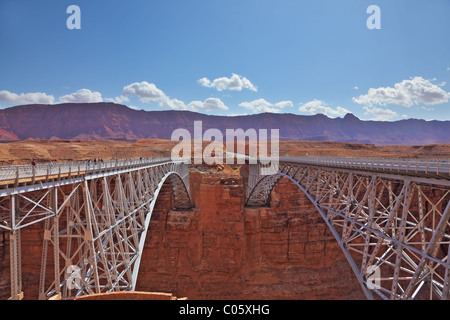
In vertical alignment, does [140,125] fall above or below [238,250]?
above

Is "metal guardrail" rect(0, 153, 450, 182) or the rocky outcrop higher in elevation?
"metal guardrail" rect(0, 153, 450, 182)

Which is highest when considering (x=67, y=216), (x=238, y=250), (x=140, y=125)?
(x=140, y=125)

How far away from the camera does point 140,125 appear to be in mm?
161125

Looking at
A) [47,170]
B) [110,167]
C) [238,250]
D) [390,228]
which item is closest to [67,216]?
[47,170]

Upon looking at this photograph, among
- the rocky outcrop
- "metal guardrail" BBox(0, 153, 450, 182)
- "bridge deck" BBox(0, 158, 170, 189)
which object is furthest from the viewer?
the rocky outcrop

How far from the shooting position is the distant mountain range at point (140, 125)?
133 m

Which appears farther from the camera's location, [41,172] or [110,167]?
[110,167]

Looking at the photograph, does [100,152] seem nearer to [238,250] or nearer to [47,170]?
[238,250]

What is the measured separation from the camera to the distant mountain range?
132750 mm

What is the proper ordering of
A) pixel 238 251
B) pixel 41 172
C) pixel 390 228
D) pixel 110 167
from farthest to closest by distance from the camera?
pixel 238 251 → pixel 110 167 → pixel 390 228 → pixel 41 172

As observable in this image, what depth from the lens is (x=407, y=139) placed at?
192500 mm

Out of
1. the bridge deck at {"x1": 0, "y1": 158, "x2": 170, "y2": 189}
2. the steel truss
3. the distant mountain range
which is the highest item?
the distant mountain range

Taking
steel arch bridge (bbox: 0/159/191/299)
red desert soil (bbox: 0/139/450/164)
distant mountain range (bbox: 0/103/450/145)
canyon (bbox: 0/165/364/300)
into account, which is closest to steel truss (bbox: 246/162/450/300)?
canyon (bbox: 0/165/364/300)

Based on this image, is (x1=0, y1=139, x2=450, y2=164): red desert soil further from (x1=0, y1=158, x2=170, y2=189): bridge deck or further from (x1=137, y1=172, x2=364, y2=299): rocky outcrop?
(x1=0, y1=158, x2=170, y2=189): bridge deck
